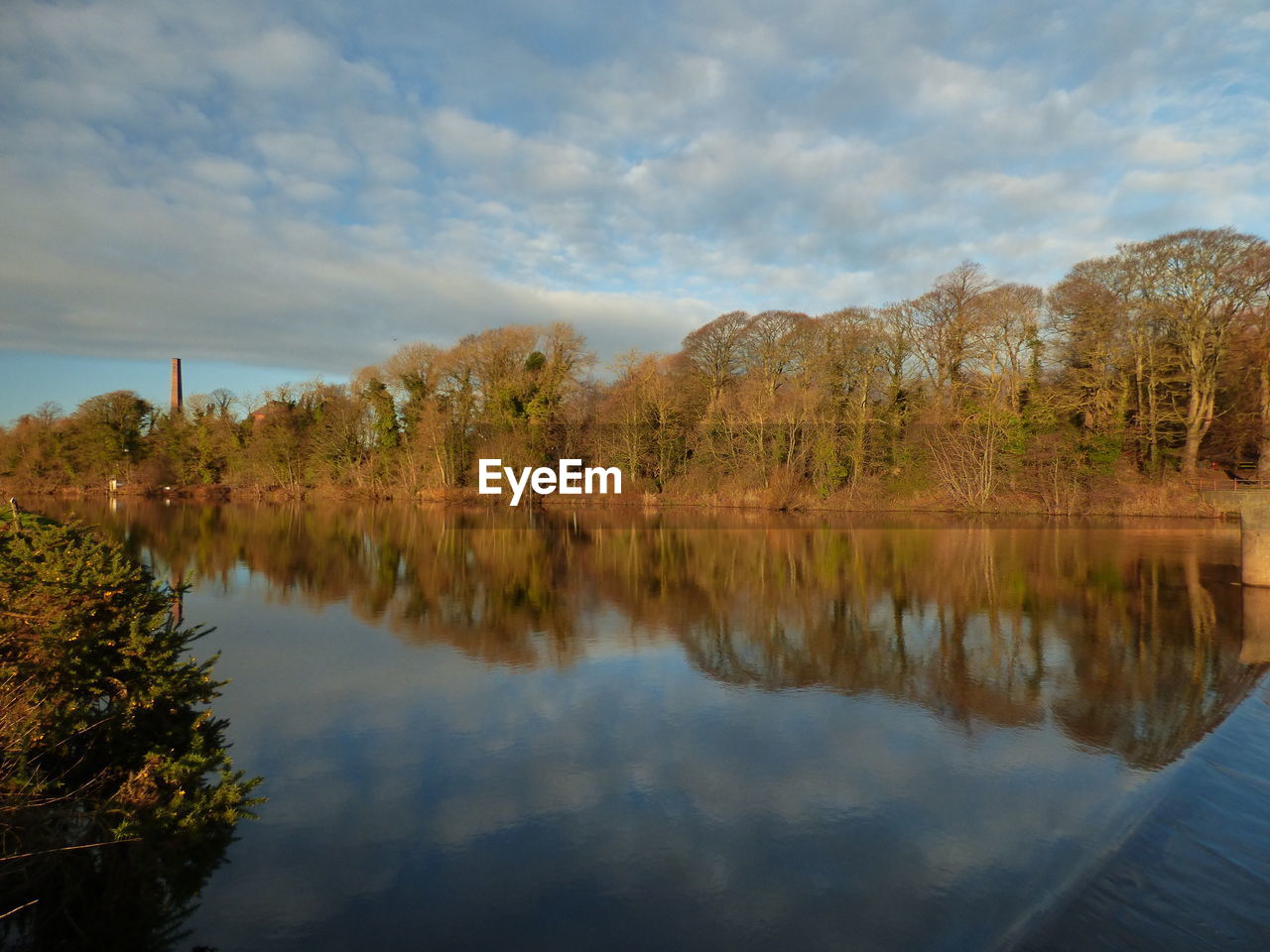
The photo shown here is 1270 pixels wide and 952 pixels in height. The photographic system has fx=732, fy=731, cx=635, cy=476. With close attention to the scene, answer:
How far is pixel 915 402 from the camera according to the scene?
3362cm

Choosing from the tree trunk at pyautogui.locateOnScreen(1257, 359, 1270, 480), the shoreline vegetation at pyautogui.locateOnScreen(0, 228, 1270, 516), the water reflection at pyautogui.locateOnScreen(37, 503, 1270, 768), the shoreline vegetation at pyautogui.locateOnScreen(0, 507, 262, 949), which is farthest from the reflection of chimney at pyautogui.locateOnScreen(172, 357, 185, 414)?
the tree trunk at pyautogui.locateOnScreen(1257, 359, 1270, 480)

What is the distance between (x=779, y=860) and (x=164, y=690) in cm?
407

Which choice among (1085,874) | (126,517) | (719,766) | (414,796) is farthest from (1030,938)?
(126,517)

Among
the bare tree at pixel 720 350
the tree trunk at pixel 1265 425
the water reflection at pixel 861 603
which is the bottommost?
the water reflection at pixel 861 603

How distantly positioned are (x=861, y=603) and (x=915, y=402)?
2383 cm

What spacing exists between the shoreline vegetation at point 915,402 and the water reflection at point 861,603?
21.0 feet

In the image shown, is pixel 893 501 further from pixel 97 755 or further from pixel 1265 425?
pixel 97 755

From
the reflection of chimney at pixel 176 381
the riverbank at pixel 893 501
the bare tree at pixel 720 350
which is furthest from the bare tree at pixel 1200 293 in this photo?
the reflection of chimney at pixel 176 381

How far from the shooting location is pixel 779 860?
445cm

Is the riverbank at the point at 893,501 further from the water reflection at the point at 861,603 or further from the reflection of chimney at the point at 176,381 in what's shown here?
the reflection of chimney at the point at 176,381

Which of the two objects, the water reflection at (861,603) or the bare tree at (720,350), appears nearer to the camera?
Answer: the water reflection at (861,603)

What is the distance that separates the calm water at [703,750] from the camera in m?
4.00

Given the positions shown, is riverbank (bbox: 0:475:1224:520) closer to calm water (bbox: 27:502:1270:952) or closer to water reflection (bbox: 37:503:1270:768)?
water reflection (bbox: 37:503:1270:768)

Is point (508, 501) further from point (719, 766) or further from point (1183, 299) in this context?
point (719, 766)
